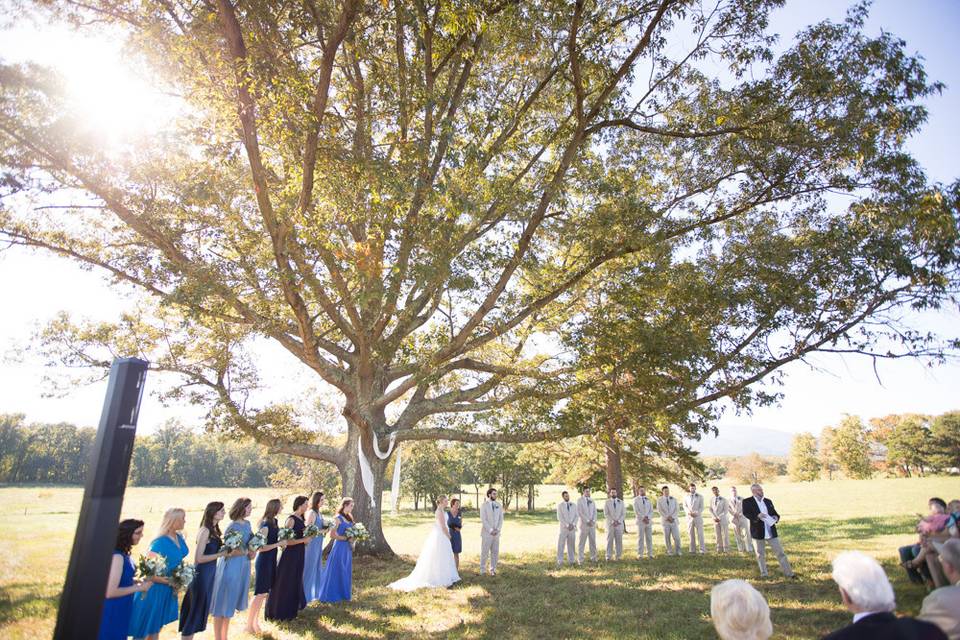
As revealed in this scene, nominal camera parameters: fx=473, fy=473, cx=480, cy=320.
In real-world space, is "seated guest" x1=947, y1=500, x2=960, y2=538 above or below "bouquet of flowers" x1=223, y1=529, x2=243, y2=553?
above

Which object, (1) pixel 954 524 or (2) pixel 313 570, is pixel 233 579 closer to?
(2) pixel 313 570

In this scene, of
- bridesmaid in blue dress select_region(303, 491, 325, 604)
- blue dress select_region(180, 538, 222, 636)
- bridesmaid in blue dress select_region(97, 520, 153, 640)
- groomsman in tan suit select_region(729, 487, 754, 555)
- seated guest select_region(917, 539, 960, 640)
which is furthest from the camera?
groomsman in tan suit select_region(729, 487, 754, 555)

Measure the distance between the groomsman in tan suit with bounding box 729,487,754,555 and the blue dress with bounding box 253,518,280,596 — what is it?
14.1 m

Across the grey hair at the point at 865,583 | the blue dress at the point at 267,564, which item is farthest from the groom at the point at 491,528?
the grey hair at the point at 865,583

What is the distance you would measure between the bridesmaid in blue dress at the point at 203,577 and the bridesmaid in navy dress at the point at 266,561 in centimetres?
92

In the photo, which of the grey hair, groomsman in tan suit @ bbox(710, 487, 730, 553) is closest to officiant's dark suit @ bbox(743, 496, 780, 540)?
groomsman in tan suit @ bbox(710, 487, 730, 553)

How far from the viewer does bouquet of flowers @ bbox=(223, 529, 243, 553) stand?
6664 millimetres

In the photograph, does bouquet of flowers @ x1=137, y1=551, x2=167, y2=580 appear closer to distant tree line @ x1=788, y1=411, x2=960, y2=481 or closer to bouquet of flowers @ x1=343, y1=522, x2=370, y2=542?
bouquet of flowers @ x1=343, y1=522, x2=370, y2=542

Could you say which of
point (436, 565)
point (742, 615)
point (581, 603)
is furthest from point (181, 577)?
point (581, 603)

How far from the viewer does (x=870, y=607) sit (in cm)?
254

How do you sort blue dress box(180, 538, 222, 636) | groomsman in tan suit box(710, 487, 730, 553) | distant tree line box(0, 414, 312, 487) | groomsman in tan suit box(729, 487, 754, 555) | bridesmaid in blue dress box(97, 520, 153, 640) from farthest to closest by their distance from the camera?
1. distant tree line box(0, 414, 312, 487)
2. groomsman in tan suit box(729, 487, 754, 555)
3. groomsman in tan suit box(710, 487, 730, 553)
4. blue dress box(180, 538, 222, 636)
5. bridesmaid in blue dress box(97, 520, 153, 640)

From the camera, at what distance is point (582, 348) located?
38.1 feet

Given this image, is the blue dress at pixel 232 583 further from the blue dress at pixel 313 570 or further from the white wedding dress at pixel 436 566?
the white wedding dress at pixel 436 566

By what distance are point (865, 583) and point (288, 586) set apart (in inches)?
324
